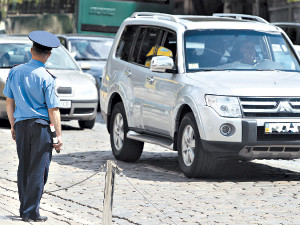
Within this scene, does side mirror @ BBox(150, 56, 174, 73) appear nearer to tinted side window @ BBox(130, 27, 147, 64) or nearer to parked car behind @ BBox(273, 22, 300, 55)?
tinted side window @ BBox(130, 27, 147, 64)

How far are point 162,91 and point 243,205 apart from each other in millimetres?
2929

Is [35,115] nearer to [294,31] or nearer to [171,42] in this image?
[171,42]

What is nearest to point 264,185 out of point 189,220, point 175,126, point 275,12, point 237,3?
point 175,126

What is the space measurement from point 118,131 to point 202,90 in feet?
8.65

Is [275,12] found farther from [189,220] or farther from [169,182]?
[189,220]

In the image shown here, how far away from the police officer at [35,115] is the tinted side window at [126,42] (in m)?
5.25

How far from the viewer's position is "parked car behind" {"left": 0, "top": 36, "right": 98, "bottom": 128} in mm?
16391

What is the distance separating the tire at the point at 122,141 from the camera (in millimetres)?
11898

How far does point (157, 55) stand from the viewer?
37.2 ft

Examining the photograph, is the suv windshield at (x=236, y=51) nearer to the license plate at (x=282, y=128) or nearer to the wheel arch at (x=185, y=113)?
the wheel arch at (x=185, y=113)

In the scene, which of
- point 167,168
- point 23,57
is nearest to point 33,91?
point 167,168

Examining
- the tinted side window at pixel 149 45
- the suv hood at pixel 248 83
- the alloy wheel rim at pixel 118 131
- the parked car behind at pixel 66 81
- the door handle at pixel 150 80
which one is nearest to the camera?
the suv hood at pixel 248 83

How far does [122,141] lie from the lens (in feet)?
39.5

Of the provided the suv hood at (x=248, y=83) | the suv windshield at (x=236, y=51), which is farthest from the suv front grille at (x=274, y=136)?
the suv windshield at (x=236, y=51)
